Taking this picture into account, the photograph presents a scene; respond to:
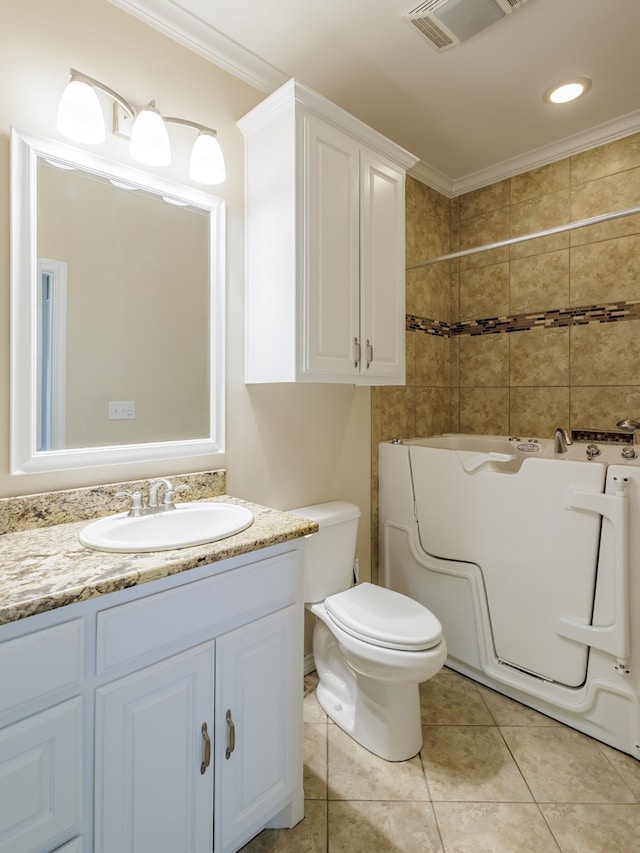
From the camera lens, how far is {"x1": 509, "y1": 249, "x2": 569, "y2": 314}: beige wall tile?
246cm

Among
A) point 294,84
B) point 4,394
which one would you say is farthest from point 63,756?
point 294,84

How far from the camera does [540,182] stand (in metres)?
2.54

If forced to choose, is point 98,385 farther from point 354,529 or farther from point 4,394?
point 354,529

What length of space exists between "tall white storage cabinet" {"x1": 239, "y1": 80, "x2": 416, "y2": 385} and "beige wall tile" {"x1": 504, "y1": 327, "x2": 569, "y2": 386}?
1.10 m

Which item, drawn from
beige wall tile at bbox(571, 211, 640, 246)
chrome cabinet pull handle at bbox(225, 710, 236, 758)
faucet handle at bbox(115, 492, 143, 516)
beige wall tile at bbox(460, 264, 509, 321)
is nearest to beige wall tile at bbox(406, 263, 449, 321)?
beige wall tile at bbox(460, 264, 509, 321)

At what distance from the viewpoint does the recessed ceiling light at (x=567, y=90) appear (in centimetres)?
195

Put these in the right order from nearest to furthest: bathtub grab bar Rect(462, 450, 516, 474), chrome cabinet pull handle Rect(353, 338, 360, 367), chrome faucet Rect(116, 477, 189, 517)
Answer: chrome faucet Rect(116, 477, 189, 517)
chrome cabinet pull handle Rect(353, 338, 360, 367)
bathtub grab bar Rect(462, 450, 516, 474)

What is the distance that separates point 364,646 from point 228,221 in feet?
5.25

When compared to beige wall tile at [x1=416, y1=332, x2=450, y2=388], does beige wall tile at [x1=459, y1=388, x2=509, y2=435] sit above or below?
below

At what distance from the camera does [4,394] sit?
4.17ft

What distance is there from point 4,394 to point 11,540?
397mm

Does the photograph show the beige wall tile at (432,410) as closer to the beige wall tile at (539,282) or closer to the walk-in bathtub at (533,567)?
the walk-in bathtub at (533,567)

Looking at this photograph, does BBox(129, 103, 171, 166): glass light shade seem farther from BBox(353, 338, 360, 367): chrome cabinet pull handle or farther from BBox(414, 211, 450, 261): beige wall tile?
BBox(414, 211, 450, 261): beige wall tile

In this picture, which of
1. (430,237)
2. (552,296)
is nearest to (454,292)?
(430,237)
